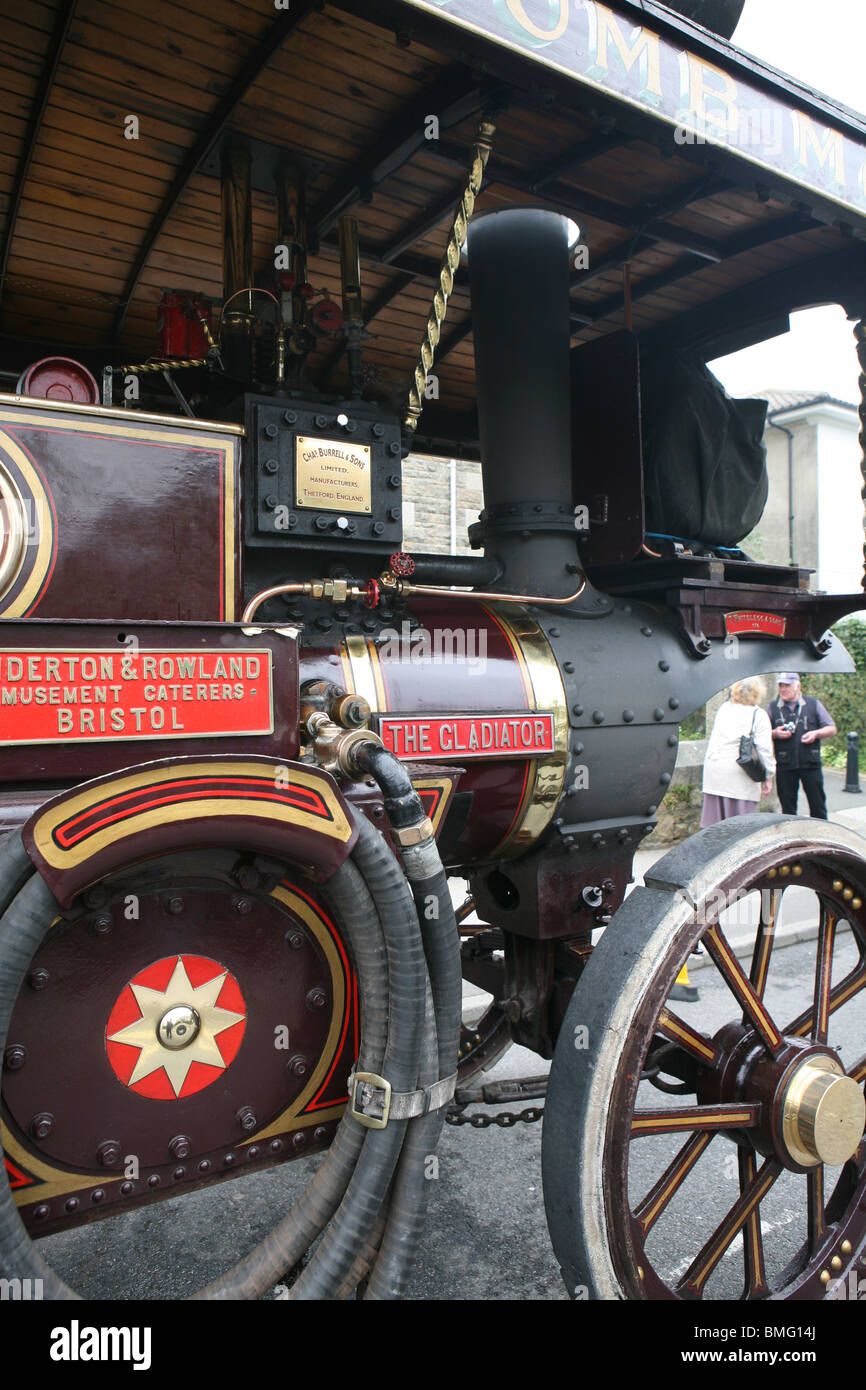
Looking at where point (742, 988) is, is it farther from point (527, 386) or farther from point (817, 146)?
point (817, 146)

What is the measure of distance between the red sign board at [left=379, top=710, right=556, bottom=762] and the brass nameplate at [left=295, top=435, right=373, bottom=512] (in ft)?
1.57

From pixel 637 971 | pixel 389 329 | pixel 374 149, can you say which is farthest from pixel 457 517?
pixel 637 971

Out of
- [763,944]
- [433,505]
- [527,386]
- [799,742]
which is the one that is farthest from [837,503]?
[763,944]

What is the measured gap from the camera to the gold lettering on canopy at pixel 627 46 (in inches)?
59.7

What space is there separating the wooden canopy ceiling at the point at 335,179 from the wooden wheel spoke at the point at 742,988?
1.55m

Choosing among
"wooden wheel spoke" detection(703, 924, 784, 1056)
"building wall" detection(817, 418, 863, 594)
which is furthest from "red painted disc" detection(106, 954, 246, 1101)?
"building wall" detection(817, 418, 863, 594)

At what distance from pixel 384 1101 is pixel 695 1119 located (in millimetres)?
701

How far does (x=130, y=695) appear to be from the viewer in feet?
4.40

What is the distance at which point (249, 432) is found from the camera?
1852 mm

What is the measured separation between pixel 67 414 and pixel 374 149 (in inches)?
47.4

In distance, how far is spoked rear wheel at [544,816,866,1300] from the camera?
5.14 ft

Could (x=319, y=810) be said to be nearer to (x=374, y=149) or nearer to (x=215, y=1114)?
(x=215, y=1114)

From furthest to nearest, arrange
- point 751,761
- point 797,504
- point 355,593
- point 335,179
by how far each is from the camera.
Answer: point 797,504 < point 751,761 < point 335,179 < point 355,593

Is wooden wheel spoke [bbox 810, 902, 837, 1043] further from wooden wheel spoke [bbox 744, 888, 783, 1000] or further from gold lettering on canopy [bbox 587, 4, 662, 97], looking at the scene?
gold lettering on canopy [bbox 587, 4, 662, 97]
